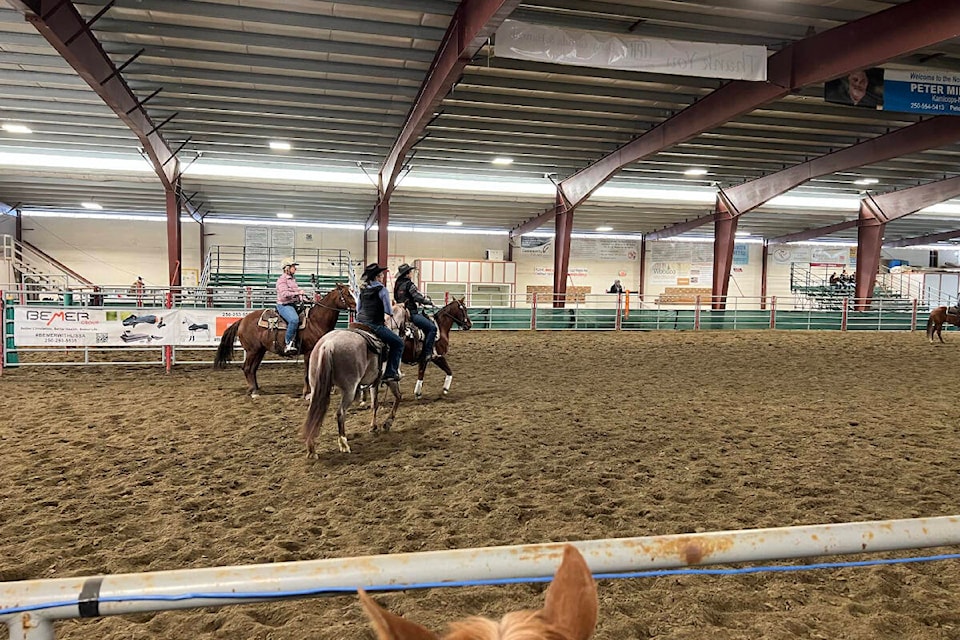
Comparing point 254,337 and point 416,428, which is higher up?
point 254,337

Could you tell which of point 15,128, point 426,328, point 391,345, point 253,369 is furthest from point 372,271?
point 15,128

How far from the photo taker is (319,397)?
200 inches

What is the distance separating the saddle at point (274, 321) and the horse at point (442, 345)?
72.1 inches

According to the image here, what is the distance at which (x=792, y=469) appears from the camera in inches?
192

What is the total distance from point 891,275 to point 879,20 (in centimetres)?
2971

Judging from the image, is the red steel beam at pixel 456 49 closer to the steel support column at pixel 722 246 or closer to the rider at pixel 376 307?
the rider at pixel 376 307

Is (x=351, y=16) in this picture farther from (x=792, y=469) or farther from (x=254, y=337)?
(x=792, y=469)

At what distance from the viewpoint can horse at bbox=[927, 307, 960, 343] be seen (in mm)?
15734

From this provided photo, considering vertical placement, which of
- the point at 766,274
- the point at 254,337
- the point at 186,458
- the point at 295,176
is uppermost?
the point at 295,176

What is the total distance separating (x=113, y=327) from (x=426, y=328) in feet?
19.7

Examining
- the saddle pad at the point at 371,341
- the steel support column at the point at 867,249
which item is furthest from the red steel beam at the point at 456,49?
the steel support column at the point at 867,249

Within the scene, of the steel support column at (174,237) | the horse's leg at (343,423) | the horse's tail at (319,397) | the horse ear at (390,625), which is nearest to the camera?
the horse ear at (390,625)

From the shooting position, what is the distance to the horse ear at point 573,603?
34.8 inches

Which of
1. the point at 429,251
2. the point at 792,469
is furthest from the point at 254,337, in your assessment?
the point at 429,251
